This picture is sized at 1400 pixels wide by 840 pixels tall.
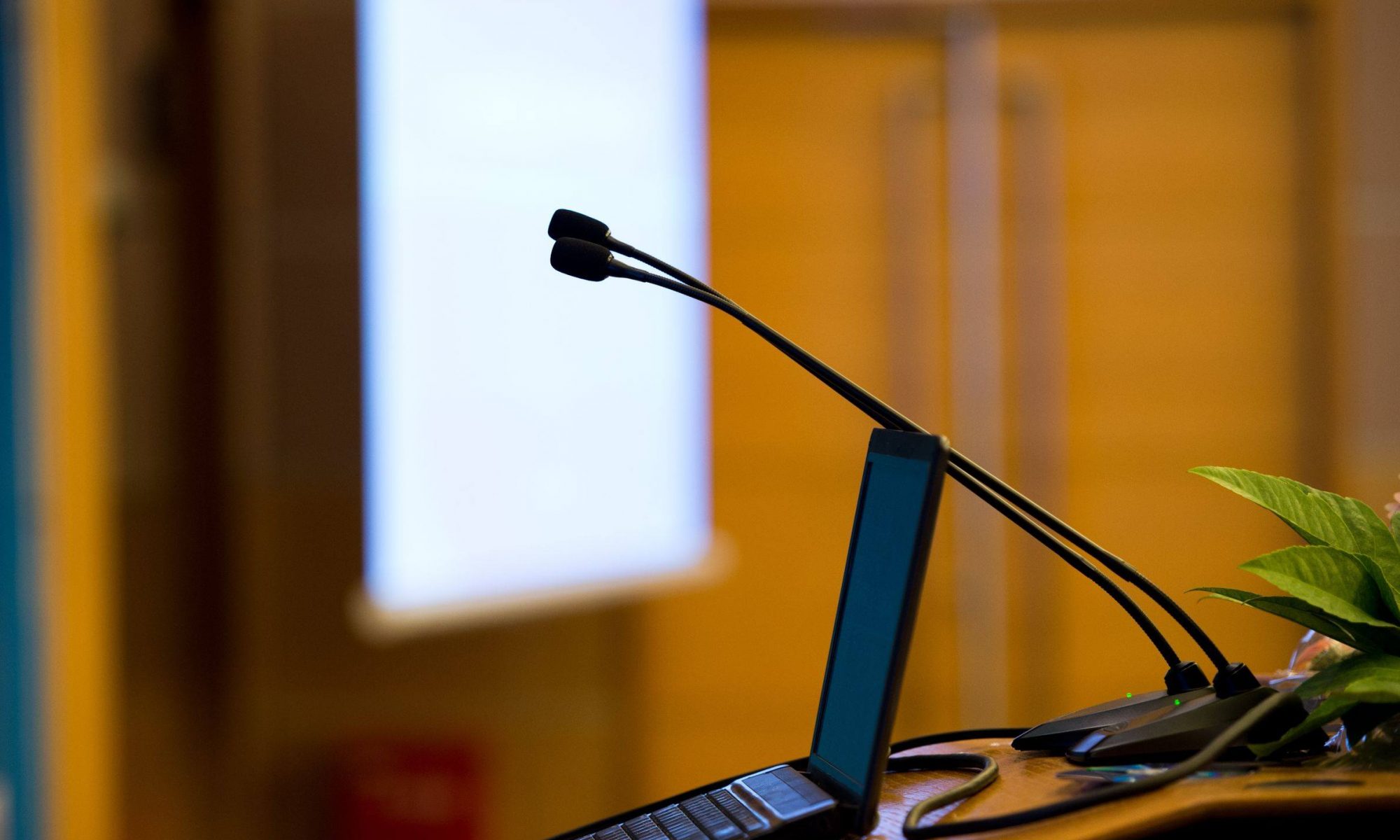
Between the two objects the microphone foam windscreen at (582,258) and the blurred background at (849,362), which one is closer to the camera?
the microphone foam windscreen at (582,258)

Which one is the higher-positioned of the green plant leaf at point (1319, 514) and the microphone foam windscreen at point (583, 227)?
the microphone foam windscreen at point (583, 227)

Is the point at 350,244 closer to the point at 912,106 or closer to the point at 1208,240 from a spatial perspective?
the point at 912,106

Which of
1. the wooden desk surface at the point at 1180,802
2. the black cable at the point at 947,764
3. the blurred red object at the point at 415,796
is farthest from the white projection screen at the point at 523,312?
the wooden desk surface at the point at 1180,802

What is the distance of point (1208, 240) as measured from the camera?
2605 mm

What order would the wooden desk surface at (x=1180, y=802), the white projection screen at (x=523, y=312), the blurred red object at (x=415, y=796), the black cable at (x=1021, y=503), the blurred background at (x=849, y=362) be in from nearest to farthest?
the wooden desk surface at (x=1180, y=802) < the black cable at (x=1021, y=503) < the white projection screen at (x=523, y=312) < the blurred red object at (x=415, y=796) < the blurred background at (x=849, y=362)

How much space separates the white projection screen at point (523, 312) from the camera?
187 centimetres

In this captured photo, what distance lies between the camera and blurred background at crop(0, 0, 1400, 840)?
2.54 m

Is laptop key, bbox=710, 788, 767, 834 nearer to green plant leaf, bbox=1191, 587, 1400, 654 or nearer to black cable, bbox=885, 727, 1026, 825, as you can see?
black cable, bbox=885, 727, 1026, 825

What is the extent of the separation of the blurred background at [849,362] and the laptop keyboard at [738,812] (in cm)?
196

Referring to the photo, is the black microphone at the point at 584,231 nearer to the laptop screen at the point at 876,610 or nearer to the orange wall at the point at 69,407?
the laptop screen at the point at 876,610

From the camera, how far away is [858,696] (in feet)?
1.70

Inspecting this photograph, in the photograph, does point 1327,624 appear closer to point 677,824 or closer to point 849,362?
point 677,824

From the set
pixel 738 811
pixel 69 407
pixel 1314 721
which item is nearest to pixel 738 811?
pixel 738 811

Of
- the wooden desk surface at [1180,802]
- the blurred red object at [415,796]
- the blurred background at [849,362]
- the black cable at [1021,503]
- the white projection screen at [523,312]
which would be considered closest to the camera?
the wooden desk surface at [1180,802]
